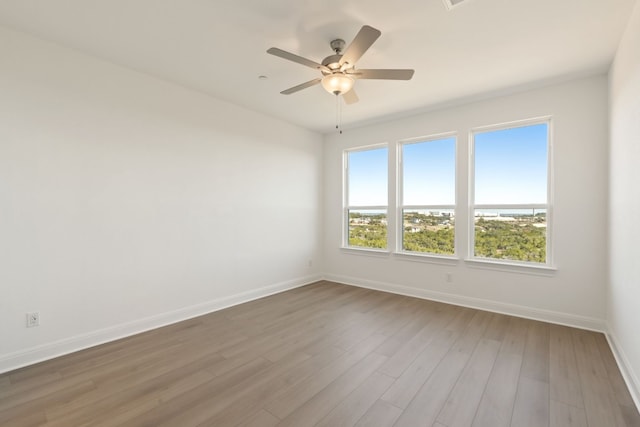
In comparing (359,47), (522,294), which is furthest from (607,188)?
(359,47)

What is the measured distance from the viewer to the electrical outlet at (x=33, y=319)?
2473 millimetres

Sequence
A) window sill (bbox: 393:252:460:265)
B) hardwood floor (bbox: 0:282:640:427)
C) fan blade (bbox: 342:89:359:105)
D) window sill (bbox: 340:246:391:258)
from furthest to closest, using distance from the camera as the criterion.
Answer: window sill (bbox: 340:246:391:258), window sill (bbox: 393:252:460:265), fan blade (bbox: 342:89:359:105), hardwood floor (bbox: 0:282:640:427)

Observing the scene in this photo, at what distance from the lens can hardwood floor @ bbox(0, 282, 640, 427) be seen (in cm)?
185

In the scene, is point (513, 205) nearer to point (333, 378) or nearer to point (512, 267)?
point (512, 267)

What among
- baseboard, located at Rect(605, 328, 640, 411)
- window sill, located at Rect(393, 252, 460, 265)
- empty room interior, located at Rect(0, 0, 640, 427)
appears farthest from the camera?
window sill, located at Rect(393, 252, 460, 265)

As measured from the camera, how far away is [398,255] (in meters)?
4.62

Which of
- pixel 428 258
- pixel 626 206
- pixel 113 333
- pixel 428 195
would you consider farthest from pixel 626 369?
pixel 113 333

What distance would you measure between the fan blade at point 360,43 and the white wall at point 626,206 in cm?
186

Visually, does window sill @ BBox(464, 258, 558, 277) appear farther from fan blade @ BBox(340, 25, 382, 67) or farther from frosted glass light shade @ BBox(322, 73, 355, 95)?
fan blade @ BBox(340, 25, 382, 67)

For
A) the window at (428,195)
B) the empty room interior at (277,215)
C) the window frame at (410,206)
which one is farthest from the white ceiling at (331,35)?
the window at (428,195)

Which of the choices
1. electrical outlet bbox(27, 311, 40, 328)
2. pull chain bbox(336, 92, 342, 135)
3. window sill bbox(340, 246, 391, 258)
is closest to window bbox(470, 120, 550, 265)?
window sill bbox(340, 246, 391, 258)

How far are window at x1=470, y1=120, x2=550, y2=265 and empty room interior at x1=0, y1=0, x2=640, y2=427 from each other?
2 centimetres

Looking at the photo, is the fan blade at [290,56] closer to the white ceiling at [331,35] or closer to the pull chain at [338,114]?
the white ceiling at [331,35]

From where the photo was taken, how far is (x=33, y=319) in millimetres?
2492
